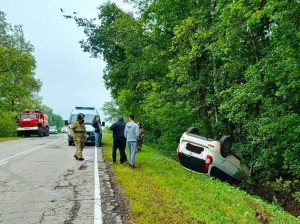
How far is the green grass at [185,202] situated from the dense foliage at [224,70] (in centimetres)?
366

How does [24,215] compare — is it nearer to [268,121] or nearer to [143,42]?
[268,121]

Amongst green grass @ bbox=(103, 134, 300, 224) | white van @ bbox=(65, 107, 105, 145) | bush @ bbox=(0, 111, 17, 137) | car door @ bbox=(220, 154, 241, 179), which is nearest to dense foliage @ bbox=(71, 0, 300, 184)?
car door @ bbox=(220, 154, 241, 179)

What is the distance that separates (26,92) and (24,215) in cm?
3260

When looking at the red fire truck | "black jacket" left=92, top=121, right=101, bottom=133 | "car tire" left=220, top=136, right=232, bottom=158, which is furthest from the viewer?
the red fire truck

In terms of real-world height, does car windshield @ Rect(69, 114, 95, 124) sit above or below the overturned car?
above

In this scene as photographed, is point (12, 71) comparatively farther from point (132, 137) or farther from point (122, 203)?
point (122, 203)

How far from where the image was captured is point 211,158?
998 cm

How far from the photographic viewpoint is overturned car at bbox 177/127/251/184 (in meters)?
10.1

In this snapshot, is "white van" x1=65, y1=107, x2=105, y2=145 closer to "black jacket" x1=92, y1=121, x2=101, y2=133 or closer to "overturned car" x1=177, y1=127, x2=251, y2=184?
"black jacket" x1=92, y1=121, x2=101, y2=133

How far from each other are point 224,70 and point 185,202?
10703 millimetres

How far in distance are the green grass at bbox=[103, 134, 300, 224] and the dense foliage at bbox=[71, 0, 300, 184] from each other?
3658mm

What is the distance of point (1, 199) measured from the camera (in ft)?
20.4

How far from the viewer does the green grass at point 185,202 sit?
5.38 metres

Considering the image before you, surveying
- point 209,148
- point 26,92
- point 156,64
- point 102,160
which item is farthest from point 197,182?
point 26,92
